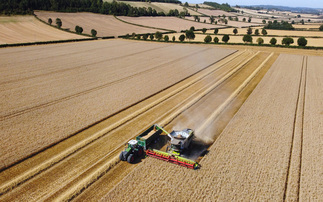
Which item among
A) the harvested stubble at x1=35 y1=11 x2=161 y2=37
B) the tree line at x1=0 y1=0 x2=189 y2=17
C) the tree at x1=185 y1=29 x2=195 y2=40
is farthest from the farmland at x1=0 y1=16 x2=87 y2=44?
the tree at x1=185 y1=29 x2=195 y2=40

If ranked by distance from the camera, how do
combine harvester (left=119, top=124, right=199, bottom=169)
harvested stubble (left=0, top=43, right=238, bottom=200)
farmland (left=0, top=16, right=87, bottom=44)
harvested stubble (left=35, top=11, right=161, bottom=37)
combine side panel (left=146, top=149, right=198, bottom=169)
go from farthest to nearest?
Answer: harvested stubble (left=35, top=11, right=161, bottom=37)
farmland (left=0, top=16, right=87, bottom=44)
combine harvester (left=119, top=124, right=199, bottom=169)
combine side panel (left=146, top=149, right=198, bottom=169)
harvested stubble (left=0, top=43, right=238, bottom=200)

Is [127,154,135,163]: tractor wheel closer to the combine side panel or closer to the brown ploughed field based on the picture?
the brown ploughed field

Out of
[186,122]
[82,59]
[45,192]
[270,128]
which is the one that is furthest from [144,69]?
[45,192]

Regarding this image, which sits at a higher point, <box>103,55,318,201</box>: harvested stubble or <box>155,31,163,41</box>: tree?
<box>155,31,163,41</box>: tree

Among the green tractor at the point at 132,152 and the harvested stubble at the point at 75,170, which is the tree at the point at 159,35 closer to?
the harvested stubble at the point at 75,170

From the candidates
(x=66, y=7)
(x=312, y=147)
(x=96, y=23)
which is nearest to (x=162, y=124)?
(x=312, y=147)

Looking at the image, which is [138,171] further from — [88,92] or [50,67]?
[50,67]
